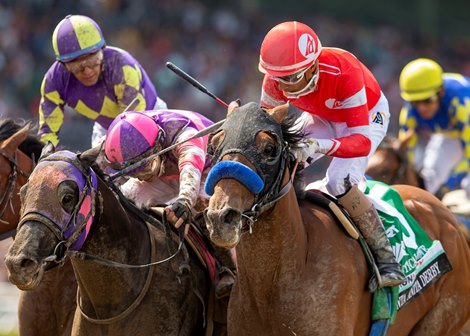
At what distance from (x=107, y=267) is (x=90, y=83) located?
2167 mm

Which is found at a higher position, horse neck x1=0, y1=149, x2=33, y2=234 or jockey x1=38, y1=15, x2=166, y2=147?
jockey x1=38, y1=15, x2=166, y2=147

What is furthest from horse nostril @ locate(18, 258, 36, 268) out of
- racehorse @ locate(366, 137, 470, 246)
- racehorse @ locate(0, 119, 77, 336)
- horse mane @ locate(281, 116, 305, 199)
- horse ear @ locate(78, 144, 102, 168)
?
racehorse @ locate(366, 137, 470, 246)

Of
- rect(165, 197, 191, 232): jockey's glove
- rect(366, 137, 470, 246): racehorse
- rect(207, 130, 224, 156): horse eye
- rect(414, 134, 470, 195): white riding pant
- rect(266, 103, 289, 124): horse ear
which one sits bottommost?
rect(414, 134, 470, 195): white riding pant

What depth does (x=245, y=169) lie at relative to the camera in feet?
15.4

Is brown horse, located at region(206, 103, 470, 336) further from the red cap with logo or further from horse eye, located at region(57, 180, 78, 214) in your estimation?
horse eye, located at region(57, 180, 78, 214)

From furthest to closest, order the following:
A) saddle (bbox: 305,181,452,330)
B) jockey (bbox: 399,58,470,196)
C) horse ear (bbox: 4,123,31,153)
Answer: jockey (bbox: 399,58,470,196) → horse ear (bbox: 4,123,31,153) → saddle (bbox: 305,181,452,330)

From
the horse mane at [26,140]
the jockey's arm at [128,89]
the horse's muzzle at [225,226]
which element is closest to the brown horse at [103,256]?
the horse's muzzle at [225,226]

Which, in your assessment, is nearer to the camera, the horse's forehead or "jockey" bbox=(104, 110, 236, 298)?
the horse's forehead

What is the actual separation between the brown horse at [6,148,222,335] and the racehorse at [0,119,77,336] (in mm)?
465

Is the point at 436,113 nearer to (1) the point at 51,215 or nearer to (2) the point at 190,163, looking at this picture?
(2) the point at 190,163

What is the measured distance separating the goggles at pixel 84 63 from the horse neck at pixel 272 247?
2382mm

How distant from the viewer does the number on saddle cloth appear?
233 inches

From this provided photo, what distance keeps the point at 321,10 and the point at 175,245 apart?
54.7 ft

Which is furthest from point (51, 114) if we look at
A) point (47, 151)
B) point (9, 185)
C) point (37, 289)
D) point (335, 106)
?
point (335, 106)
